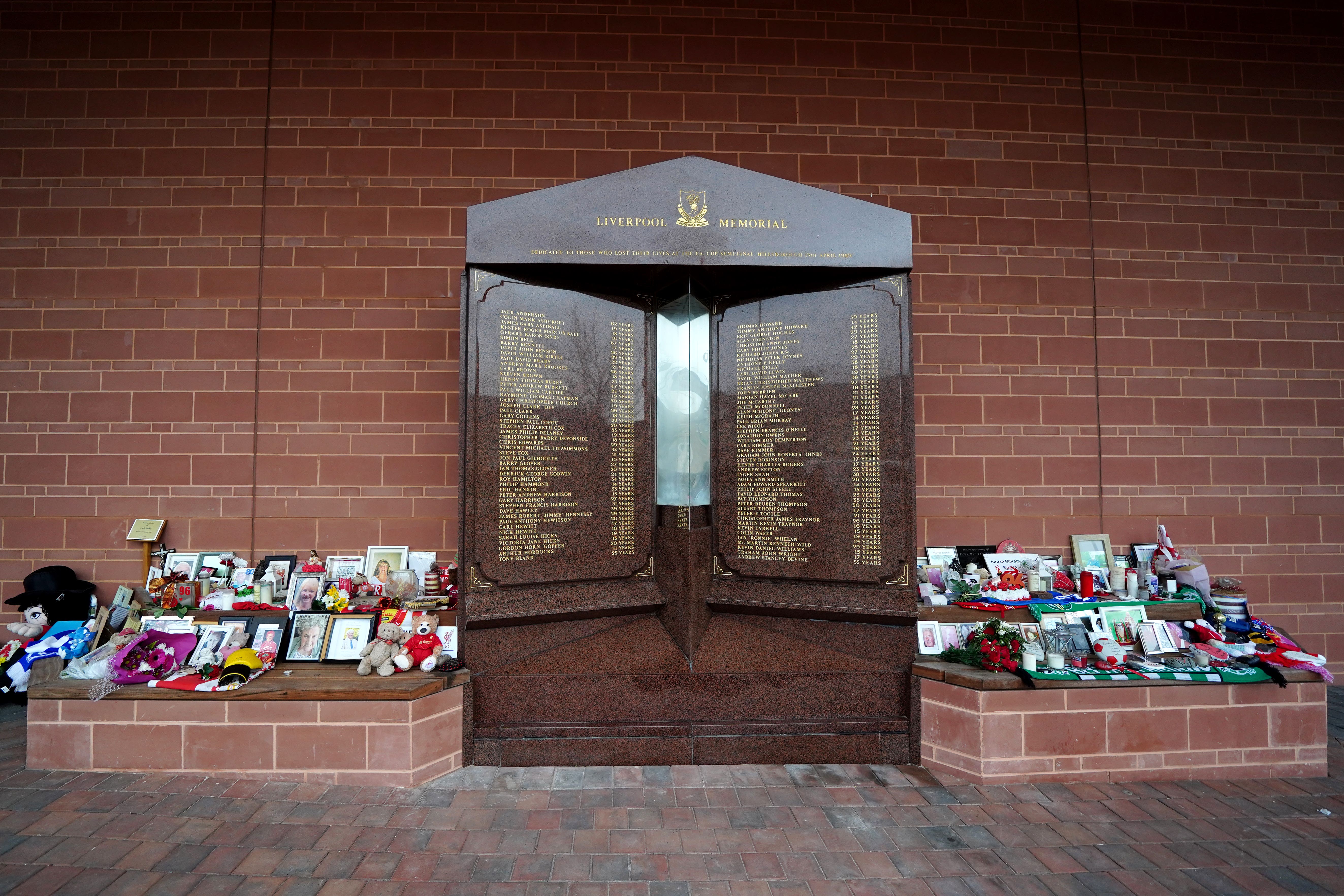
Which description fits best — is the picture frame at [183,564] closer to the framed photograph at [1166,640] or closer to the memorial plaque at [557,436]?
the memorial plaque at [557,436]

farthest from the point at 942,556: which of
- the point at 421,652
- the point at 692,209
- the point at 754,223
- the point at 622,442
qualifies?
the point at 421,652

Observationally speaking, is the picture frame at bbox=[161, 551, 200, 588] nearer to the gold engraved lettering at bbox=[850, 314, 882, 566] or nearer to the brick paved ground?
the brick paved ground

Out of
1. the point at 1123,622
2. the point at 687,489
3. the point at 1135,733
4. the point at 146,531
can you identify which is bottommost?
the point at 1135,733

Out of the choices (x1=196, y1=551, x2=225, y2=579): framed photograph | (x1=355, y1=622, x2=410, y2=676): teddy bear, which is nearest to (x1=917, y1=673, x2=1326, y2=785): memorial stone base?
(x1=355, y1=622, x2=410, y2=676): teddy bear

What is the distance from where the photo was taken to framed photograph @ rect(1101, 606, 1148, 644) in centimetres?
359

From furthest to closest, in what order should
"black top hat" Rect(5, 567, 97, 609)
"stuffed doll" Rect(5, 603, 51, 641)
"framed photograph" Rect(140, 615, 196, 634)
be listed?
"black top hat" Rect(5, 567, 97, 609) → "stuffed doll" Rect(5, 603, 51, 641) → "framed photograph" Rect(140, 615, 196, 634)

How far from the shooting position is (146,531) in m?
4.27

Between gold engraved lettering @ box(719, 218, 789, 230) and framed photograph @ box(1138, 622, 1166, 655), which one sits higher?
gold engraved lettering @ box(719, 218, 789, 230)

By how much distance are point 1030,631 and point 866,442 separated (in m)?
1.49

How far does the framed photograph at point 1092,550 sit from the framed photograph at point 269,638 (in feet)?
17.1

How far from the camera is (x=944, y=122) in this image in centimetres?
473

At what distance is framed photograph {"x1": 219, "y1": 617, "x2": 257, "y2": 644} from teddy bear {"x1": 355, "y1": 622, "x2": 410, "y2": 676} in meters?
0.79

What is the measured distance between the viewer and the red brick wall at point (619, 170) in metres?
4.38

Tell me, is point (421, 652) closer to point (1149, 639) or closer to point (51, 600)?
point (51, 600)
